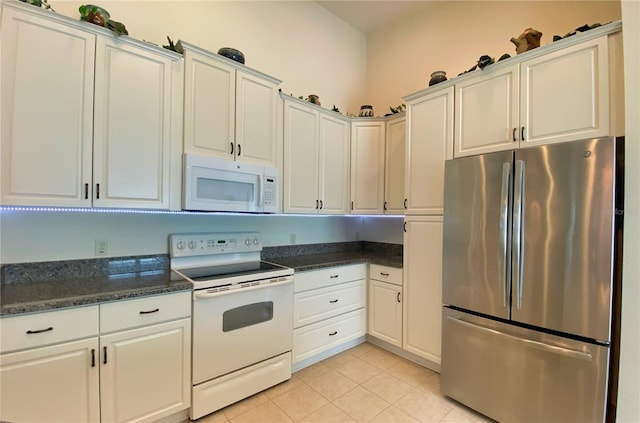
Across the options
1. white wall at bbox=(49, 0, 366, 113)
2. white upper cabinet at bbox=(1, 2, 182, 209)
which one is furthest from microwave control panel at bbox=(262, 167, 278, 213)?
white wall at bbox=(49, 0, 366, 113)

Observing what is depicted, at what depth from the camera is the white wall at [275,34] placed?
2245 millimetres

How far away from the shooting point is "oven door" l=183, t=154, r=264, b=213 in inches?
81.9

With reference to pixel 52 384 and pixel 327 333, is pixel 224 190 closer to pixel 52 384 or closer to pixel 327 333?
pixel 52 384

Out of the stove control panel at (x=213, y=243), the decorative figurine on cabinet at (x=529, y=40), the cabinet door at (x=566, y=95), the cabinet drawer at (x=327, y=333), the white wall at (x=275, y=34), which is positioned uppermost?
the white wall at (x=275, y=34)

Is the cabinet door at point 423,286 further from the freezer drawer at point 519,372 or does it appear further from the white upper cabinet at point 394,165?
the white upper cabinet at point 394,165

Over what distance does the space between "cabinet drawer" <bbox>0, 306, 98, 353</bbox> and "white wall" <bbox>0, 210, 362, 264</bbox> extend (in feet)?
2.14

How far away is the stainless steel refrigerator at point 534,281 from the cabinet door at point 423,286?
8.7 inches

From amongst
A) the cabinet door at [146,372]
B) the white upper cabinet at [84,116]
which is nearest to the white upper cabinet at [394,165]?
the white upper cabinet at [84,116]

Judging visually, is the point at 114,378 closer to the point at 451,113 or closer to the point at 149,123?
the point at 149,123

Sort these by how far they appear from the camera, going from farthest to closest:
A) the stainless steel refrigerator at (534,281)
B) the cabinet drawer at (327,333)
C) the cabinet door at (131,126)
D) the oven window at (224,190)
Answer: the cabinet drawer at (327,333) < the oven window at (224,190) < the cabinet door at (131,126) < the stainless steel refrigerator at (534,281)

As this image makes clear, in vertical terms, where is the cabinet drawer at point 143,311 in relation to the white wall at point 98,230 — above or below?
below

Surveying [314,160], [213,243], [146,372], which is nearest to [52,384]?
[146,372]

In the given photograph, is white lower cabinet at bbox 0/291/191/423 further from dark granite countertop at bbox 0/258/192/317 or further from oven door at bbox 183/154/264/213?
oven door at bbox 183/154/264/213

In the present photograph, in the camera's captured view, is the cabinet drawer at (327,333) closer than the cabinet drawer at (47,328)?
No
